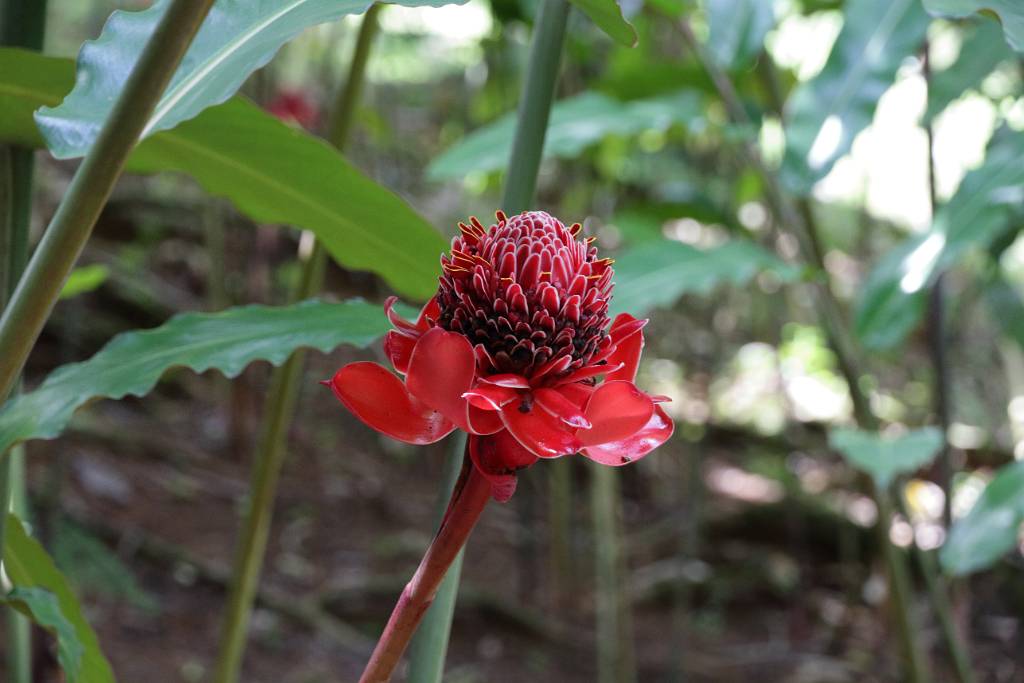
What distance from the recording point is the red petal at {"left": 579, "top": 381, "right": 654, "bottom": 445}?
0.97 feet

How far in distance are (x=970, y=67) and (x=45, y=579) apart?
1.14m

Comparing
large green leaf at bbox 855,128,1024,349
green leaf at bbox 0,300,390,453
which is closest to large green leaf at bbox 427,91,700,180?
large green leaf at bbox 855,128,1024,349

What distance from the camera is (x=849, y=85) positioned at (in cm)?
101

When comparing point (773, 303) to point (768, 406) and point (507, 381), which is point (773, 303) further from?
point (507, 381)

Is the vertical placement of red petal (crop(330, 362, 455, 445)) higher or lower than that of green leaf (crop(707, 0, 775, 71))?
lower

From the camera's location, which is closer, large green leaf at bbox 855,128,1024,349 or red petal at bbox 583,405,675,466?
red petal at bbox 583,405,675,466

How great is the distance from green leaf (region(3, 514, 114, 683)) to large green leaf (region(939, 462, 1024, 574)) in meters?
0.82

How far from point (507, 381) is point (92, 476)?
2.18 m

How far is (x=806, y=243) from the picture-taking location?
Result: 1076mm

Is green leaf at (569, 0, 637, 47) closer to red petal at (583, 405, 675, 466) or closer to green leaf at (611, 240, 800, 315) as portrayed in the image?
red petal at (583, 405, 675, 466)

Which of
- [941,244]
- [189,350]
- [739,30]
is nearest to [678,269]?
[941,244]

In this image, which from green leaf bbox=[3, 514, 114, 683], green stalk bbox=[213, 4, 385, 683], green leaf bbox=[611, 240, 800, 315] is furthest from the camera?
green leaf bbox=[611, 240, 800, 315]

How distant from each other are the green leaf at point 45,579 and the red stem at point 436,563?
280mm

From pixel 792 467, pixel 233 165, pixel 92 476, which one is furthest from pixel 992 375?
pixel 233 165
